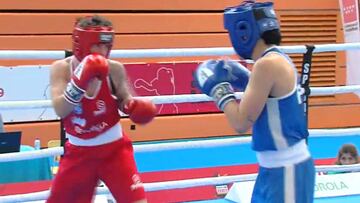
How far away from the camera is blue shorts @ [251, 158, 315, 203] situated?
1.98 metres

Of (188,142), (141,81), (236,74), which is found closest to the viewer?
(236,74)

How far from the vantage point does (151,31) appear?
27.7 feet

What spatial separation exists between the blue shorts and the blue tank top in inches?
3.2

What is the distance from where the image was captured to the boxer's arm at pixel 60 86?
2318 millimetres

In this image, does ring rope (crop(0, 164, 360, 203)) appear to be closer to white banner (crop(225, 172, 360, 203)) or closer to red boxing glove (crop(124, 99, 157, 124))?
white banner (crop(225, 172, 360, 203))

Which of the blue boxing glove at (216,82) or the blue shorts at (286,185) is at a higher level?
the blue boxing glove at (216,82)

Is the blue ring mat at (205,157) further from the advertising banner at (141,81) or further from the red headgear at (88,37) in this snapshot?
the red headgear at (88,37)

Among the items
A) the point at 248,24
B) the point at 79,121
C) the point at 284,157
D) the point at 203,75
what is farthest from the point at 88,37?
the point at 284,157

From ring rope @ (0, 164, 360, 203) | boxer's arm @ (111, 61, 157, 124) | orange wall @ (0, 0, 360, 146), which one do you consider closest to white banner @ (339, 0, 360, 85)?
orange wall @ (0, 0, 360, 146)

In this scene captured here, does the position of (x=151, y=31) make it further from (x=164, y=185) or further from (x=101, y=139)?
(x=101, y=139)

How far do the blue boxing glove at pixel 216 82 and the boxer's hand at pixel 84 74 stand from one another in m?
0.37

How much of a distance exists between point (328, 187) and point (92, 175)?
1.99 metres

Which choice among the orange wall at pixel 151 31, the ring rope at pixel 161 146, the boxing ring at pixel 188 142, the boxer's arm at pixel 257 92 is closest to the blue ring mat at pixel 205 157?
the orange wall at pixel 151 31

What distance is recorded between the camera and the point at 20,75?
7062 millimetres
